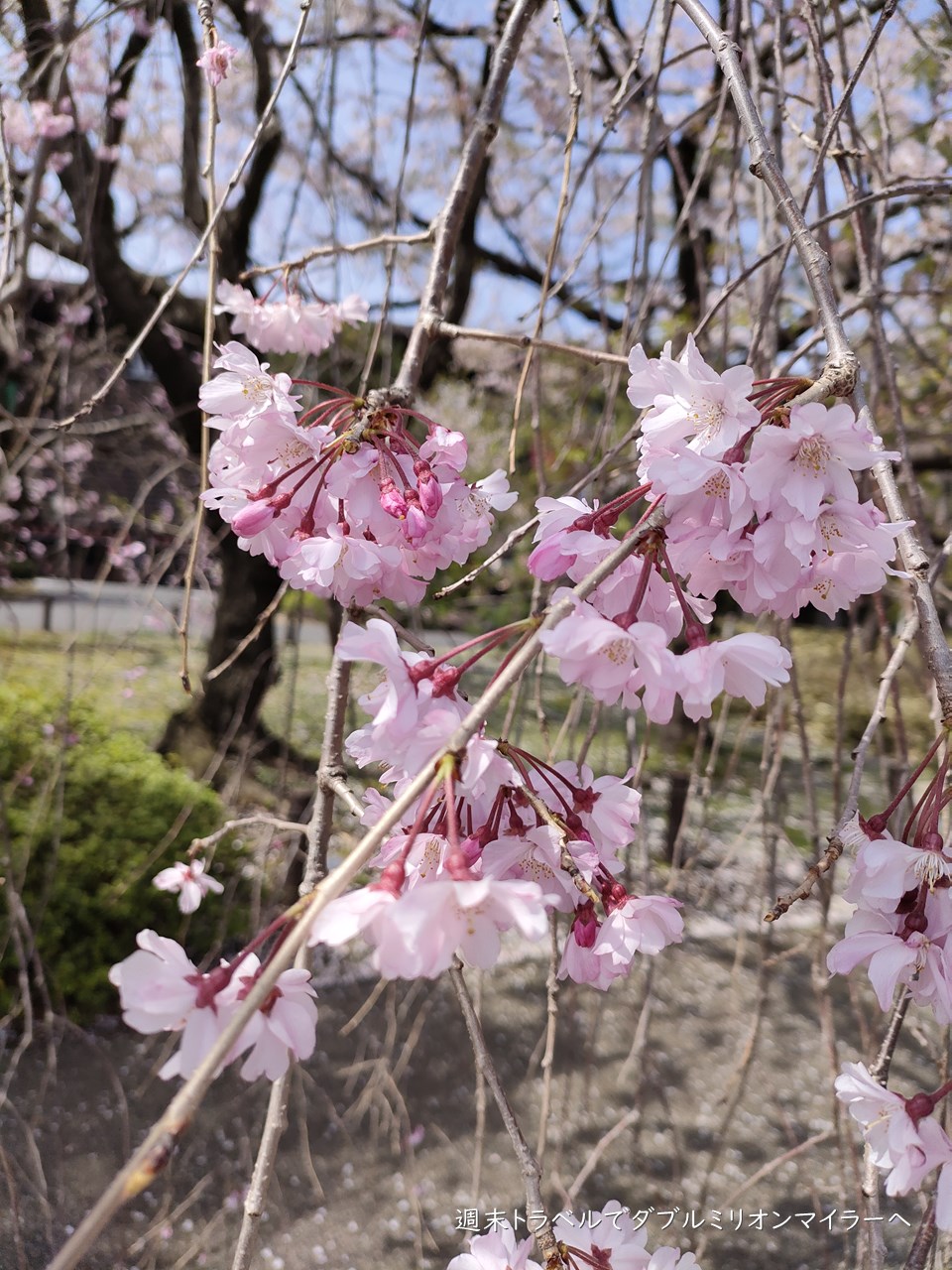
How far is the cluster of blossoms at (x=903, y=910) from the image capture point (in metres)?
0.50

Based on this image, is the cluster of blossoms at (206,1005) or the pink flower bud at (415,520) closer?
the cluster of blossoms at (206,1005)

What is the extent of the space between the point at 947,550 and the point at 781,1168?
7.34 feet

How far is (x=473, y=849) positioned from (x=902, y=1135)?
11.5 inches

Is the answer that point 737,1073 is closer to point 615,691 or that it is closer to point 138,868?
point 615,691

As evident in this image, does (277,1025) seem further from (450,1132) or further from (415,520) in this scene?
(450,1132)

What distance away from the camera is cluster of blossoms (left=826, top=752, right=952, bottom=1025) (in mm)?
502

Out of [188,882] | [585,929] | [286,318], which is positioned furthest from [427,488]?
[188,882]

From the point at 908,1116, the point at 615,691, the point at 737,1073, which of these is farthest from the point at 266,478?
the point at 737,1073

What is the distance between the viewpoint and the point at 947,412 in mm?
4113

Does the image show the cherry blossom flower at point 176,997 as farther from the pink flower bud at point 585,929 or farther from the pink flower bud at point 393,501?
the pink flower bud at point 393,501

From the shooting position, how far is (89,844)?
106 inches

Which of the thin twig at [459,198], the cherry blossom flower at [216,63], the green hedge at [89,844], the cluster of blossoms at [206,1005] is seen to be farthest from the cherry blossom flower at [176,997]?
the green hedge at [89,844]

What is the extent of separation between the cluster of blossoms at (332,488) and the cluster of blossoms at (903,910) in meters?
0.35

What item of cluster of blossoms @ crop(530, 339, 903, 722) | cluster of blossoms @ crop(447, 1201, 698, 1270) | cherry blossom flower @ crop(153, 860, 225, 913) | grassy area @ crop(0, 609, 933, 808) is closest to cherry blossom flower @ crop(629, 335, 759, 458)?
cluster of blossoms @ crop(530, 339, 903, 722)
